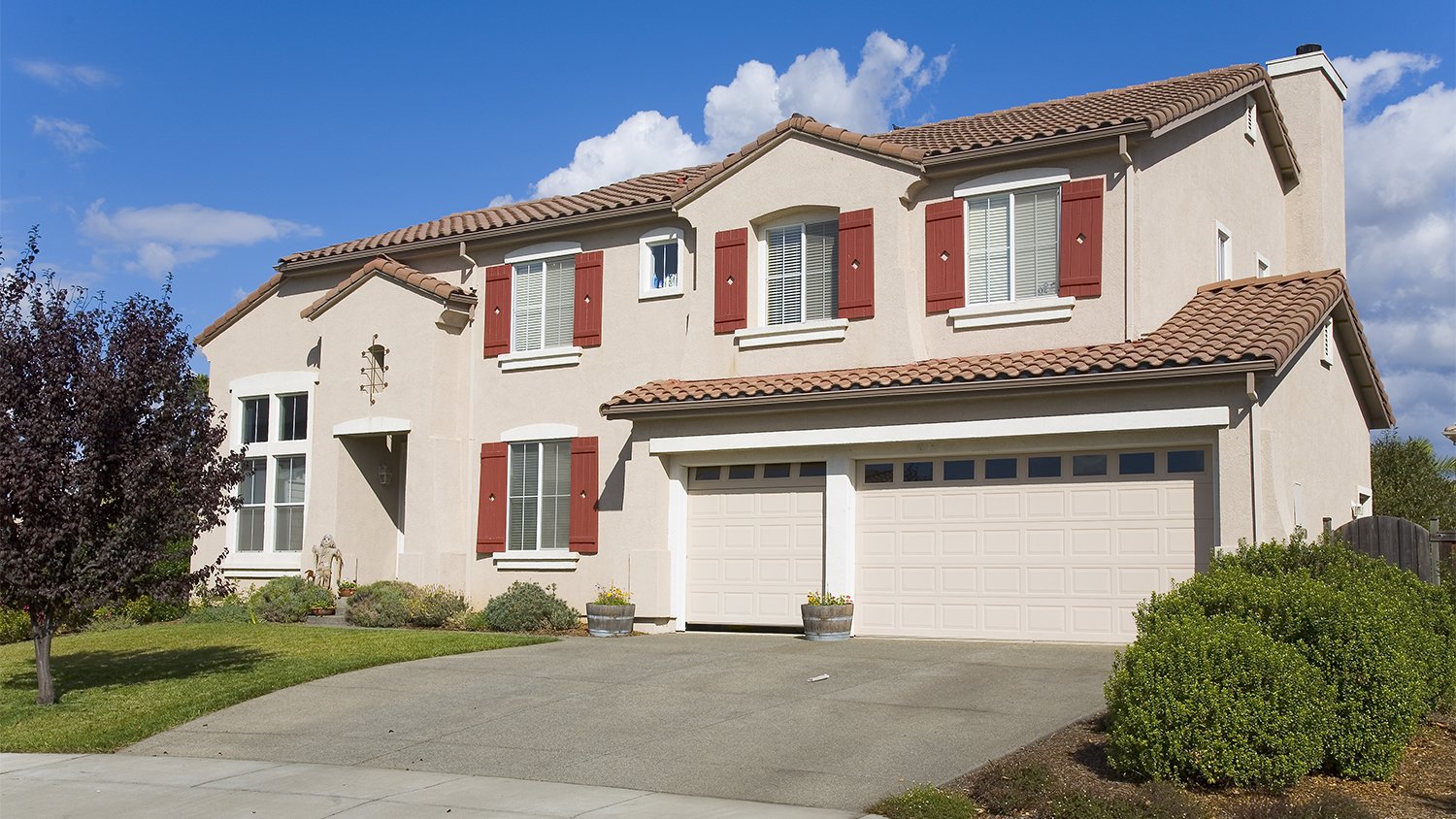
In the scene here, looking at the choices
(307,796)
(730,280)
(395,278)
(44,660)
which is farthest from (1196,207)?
(44,660)

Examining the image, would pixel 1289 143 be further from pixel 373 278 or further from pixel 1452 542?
pixel 373 278

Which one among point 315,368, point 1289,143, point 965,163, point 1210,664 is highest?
point 1289,143

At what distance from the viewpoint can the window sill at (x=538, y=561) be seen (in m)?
20.0

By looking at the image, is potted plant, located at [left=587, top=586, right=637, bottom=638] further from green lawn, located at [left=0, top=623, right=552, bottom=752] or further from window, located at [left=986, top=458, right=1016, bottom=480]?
window, located at [left=986, top=458, right=1016, bottom=480]

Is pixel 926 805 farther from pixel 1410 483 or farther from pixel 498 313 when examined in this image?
pixel 1410 483

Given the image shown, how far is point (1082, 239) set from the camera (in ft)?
54.1

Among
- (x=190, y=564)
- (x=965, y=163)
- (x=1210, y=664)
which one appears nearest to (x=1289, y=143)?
(x=965, y=163)

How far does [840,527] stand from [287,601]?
855 centimetres

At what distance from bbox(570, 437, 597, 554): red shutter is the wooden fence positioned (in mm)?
9678

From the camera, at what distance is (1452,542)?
52.5ft

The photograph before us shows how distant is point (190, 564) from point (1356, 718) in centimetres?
1994

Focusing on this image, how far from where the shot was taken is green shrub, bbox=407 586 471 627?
19.7m

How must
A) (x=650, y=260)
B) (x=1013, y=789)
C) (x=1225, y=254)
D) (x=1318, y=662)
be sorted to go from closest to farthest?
(x=1013, y=789) → (x=1318, y=662) → (x=1225, y=254) → (x=650, y=260)

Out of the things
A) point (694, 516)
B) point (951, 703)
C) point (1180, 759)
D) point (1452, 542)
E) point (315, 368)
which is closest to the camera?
point (1180, 759)
